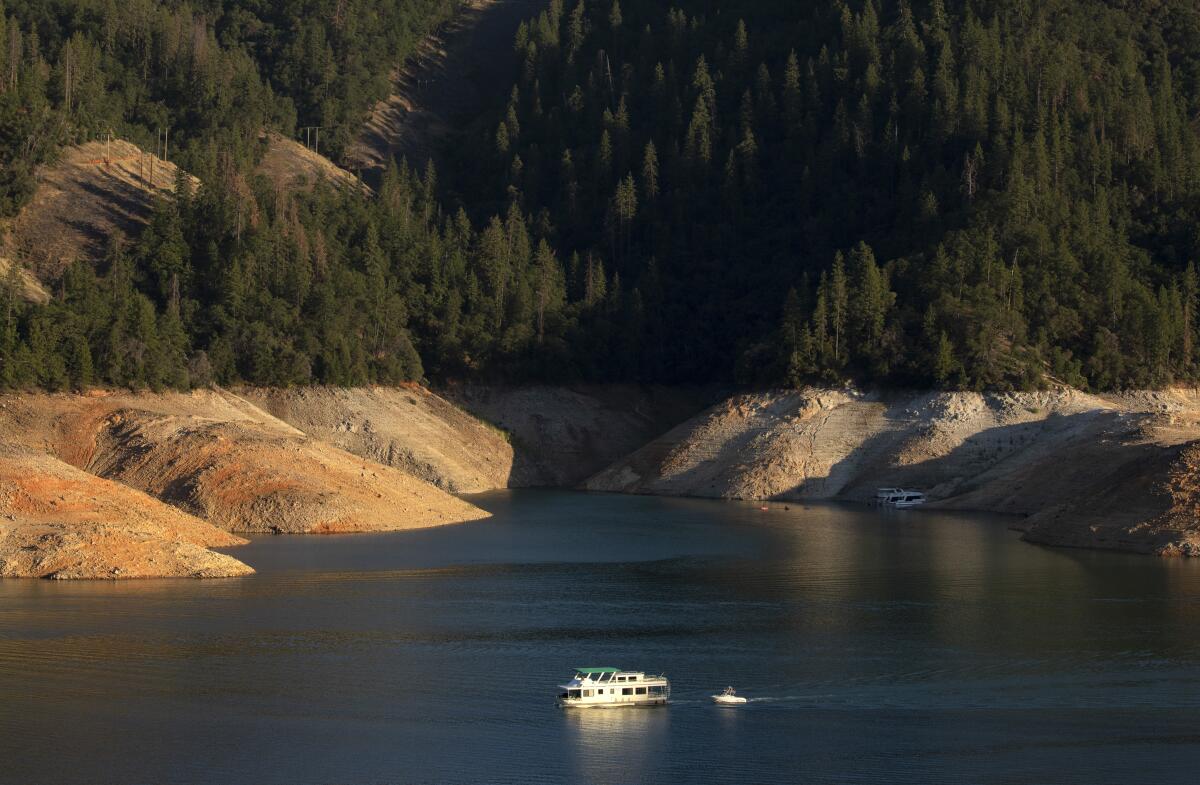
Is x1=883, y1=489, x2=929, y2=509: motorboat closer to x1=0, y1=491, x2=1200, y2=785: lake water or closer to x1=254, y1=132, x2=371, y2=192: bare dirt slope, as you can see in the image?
x1=0, y1=491, x2=1200, y2=785: lake water

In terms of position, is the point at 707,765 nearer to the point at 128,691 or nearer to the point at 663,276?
the point at 128,691

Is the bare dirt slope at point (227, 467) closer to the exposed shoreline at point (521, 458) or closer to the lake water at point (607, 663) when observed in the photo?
the exposed shoreline at point (521, 458)

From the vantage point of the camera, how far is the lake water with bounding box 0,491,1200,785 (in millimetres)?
45312

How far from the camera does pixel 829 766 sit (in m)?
44.8

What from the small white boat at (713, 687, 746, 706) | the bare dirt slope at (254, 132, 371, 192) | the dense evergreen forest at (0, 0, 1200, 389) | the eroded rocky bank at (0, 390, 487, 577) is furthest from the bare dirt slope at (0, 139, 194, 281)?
the small white boat at (713, 687, 746, 706)

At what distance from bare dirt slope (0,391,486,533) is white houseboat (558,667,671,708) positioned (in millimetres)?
46084

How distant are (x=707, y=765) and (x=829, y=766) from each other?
3203mm

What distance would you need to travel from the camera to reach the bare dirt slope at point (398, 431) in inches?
5103

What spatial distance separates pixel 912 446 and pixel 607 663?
72.7 metres

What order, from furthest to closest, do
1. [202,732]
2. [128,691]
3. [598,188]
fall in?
1. [598,188]
2. [128,691]
3. [202,732]

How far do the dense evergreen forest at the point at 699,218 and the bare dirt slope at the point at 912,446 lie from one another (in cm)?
292

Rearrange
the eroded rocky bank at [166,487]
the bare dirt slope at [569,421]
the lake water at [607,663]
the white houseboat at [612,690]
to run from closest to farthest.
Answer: the lake water at [607,663] < the white houseboat at [612,690] < the eroded rocky bank at [166,487] < the bare dirt slope at [569,421]

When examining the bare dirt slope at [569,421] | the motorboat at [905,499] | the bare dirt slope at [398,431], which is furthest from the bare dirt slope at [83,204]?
the motorboat at [905,499]

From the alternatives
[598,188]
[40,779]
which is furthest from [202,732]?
[598,188]
